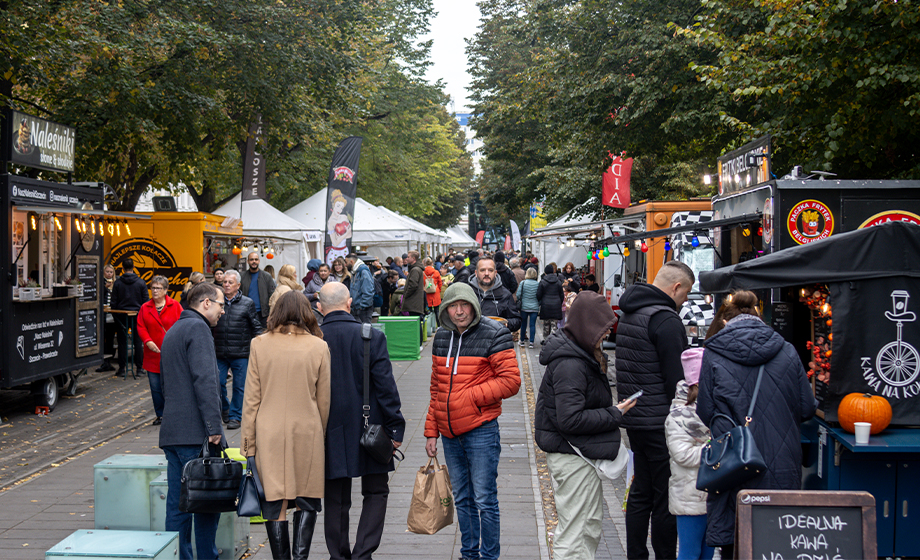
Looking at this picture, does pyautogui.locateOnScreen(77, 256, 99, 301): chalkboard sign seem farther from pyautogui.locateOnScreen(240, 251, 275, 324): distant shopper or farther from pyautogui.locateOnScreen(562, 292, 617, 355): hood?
pyautogui.locateOnScreen(562, 292, 617, 355): hood

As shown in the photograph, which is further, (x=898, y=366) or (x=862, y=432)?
(x=898, y=366)

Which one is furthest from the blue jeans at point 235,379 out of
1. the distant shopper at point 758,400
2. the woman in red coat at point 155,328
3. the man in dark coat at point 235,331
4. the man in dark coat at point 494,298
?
the distant shopper at point 758,400

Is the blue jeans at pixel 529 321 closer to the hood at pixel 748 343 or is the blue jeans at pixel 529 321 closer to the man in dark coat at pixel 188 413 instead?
the man in dark coat at pixel 188 413

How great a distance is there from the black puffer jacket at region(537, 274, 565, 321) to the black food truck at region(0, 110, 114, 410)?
8589 millimetres

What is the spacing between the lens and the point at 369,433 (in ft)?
15.4

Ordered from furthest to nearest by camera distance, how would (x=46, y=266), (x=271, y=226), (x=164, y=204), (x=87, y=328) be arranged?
(x=271, y=226)
(x=164, y=204)
(x=87, y=328)
(x=46, y=266)

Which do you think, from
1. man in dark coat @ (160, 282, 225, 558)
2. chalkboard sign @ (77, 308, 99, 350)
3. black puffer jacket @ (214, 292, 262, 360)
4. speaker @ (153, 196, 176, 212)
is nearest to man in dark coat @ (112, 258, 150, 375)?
chalkboard sign @ (77, 308, 99, 350)

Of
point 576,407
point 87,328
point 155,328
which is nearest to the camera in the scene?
point 576,407

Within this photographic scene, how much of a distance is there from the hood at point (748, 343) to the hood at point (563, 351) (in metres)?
0.68

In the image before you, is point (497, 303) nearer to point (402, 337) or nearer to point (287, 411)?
point (402, 337)

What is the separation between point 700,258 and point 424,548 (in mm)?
8226

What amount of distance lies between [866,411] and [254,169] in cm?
1626

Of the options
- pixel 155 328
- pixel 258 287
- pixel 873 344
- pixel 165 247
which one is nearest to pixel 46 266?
pixel 258 287

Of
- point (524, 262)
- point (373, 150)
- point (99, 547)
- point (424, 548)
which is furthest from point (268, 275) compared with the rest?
point (373, 150)
